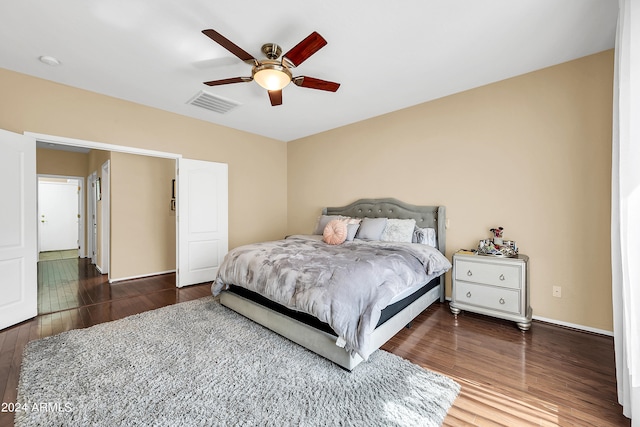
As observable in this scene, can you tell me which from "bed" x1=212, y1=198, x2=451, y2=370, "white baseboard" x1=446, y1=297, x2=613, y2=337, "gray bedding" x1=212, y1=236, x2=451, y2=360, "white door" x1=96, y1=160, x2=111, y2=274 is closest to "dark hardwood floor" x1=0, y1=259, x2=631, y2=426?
"white baseboard" x1=446, y1=297, x2=613, y2=337

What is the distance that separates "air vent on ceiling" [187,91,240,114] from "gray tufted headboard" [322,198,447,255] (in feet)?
7.61

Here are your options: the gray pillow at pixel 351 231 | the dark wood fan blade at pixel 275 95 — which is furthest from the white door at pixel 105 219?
the gray pillow at pixel 351 231

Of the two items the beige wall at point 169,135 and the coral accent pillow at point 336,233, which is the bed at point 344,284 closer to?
the coral accent pillow at point 336,233

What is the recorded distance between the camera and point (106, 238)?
4820 millimetres

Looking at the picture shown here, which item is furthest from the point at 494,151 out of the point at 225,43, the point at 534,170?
the point at 225,43

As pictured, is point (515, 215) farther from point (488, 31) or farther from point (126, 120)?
point (126, 120)

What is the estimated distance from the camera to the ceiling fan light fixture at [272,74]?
89.0 inches

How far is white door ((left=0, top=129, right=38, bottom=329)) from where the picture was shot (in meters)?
2.68

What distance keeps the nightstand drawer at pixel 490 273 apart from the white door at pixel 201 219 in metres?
3.69

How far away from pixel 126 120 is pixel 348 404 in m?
4.26

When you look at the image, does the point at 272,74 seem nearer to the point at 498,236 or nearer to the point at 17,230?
the point at 498,236

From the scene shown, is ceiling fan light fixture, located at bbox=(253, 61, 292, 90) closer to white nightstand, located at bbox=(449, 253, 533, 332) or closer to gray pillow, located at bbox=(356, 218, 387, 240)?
gray pillow, located at bbox=(356, 218, 387, 240)

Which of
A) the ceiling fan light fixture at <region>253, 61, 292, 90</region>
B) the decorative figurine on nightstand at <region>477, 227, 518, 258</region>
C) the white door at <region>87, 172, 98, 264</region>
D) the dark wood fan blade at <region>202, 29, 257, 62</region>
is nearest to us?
the dark wood fan blade at <region>202, 29, 257, 62</region>

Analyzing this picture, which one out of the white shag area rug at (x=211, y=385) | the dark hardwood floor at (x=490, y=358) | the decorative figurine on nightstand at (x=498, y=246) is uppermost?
the decorative figurine on nightstand at (x=498, y=246)
